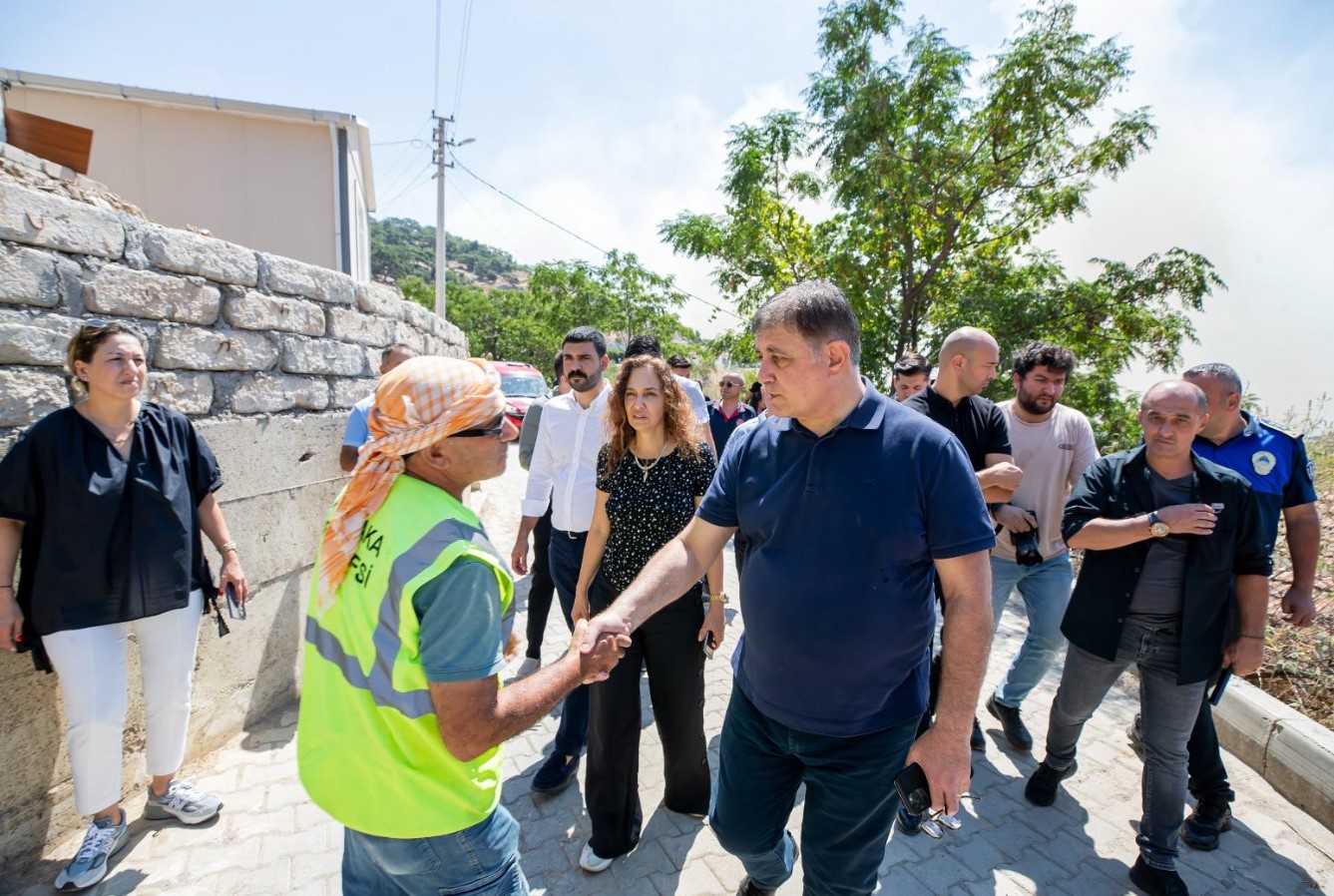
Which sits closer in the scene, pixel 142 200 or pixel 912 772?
pixel 912 772

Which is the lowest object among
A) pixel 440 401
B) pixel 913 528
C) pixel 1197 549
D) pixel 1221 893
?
pixel 1221 893

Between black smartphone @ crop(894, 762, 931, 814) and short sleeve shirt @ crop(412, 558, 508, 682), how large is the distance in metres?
1.13

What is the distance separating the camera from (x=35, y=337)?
2424mm

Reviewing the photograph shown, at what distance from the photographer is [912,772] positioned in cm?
167

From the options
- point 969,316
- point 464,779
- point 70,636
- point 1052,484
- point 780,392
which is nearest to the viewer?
point 464,779

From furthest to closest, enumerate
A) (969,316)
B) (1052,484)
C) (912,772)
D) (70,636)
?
(969,316) → (1052,484) → (70,636) → (912,772)

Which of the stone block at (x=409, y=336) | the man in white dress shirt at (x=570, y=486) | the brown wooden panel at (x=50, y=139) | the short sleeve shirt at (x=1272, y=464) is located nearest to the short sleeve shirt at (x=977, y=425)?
the short sleeve shirt at (x=1272, y=464)

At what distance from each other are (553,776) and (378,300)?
335 centimetres

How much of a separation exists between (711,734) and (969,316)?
267 inches

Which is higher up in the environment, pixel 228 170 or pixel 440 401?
pixel 228 170

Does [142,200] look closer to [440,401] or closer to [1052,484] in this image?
[440,401]

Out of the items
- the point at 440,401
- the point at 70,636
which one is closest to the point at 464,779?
the point at 440,401

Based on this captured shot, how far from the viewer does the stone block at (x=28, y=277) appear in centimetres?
234

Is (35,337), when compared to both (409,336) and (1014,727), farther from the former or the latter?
(1014,727)
